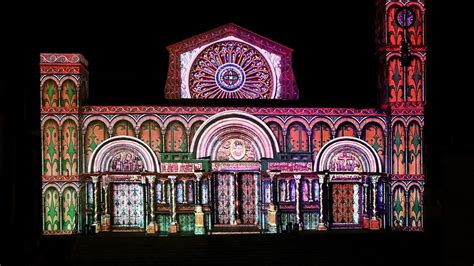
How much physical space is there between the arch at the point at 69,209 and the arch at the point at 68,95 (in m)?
3.12

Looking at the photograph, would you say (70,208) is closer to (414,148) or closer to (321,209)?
(321,209)

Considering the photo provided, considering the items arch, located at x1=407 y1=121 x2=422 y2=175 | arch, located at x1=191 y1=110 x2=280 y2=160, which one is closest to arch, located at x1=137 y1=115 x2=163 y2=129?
arch, located at x1=191 y1=110 x2=280 y2=160

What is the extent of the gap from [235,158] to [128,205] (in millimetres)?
4580

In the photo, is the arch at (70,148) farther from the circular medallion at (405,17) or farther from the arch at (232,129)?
the circular medallion at (405,17)

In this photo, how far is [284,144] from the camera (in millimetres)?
24062

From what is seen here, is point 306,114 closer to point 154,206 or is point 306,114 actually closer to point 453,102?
point 154,206

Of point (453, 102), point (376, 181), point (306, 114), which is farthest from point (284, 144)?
point (453, 102)

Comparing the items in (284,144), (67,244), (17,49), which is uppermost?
(17,49)

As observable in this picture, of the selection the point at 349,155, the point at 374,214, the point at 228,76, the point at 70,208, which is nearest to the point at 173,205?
the point at 70,208

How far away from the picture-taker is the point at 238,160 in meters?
24.1

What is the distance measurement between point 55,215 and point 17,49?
51.1 feet

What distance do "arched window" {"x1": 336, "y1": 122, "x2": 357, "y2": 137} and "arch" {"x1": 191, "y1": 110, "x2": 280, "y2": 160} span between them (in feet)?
8.94

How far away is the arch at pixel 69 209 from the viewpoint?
923 inches

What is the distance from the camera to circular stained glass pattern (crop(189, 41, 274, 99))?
2611cm
